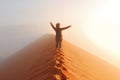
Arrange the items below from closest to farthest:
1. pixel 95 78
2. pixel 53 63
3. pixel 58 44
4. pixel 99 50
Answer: pixel 53 63
pixel 95 78
pixel 58 44
pixel 99 50

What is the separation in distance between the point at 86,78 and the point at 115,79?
2432mm

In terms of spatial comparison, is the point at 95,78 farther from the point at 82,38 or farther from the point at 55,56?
the point at 82,38

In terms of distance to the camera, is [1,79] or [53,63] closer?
[53,63]

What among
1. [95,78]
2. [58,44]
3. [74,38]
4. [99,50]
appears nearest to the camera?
[95,78]

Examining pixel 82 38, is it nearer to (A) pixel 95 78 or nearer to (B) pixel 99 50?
(B) pixel 99 50

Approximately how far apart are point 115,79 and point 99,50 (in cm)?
1739

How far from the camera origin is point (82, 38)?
32.4 metres

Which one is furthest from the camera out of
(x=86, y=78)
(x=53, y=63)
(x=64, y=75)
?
(x=86, y=78)

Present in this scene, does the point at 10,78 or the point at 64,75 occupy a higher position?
the point at 64,75

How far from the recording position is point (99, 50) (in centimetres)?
2720

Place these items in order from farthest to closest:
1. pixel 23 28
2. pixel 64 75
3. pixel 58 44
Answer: pixel 23 28 → pixel 58 44 → pixel 64 75

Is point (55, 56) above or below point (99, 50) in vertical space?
above

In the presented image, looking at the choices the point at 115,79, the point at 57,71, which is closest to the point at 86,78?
the point at 57,71

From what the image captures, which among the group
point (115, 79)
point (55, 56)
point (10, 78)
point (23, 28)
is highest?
point (55, 56)
